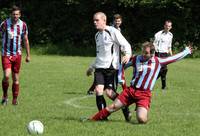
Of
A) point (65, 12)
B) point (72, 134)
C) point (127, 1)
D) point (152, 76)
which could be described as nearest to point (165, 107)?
point (152, 76)

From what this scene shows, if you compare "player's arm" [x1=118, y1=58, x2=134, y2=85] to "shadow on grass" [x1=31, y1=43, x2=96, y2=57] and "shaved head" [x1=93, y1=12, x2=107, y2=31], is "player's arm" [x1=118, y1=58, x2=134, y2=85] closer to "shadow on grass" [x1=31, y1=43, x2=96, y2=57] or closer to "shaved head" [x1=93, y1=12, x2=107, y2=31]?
"shaved head" [x1=93, y1=12, x2=107, y2=31]

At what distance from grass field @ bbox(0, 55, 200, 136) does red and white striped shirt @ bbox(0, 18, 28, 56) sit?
1.19 m

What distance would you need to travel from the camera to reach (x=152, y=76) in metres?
10.6

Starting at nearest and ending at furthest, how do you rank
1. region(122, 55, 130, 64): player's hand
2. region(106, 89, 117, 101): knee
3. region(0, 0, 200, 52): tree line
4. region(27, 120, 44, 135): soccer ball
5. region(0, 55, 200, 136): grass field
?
region(27, 120, 44, 135): soccer ball → region(0, 55, 200, 136): grass field → region(122, 55, 130, 64): player's hand → region(106, 89, 117, 101): knee → region(0, 0, 200, 52): tree line

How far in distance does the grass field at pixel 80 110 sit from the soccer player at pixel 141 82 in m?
0.27

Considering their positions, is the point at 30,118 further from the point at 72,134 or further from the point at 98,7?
the point at 98,7

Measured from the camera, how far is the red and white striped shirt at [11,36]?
42.8 feet

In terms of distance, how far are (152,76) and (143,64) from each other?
26 cm

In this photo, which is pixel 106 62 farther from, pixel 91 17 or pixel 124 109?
pixel 91 17

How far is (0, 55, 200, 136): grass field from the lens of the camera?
31.1 ft

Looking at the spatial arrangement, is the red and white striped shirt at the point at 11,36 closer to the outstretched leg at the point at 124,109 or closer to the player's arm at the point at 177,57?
the outstretched leg at the point at 124,109

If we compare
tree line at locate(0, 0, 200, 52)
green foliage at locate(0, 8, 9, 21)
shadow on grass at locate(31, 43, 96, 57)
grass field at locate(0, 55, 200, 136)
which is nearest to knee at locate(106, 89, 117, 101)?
grass field at locate(0, 55, 200, 136)

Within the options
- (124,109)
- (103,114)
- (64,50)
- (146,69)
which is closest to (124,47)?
(146,69)

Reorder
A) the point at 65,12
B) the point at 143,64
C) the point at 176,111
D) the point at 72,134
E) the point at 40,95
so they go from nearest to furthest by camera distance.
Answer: the point at 72,134 < the point at 143,64 < the point at 176,111 < the point at 40,95 < the point at 65,12
